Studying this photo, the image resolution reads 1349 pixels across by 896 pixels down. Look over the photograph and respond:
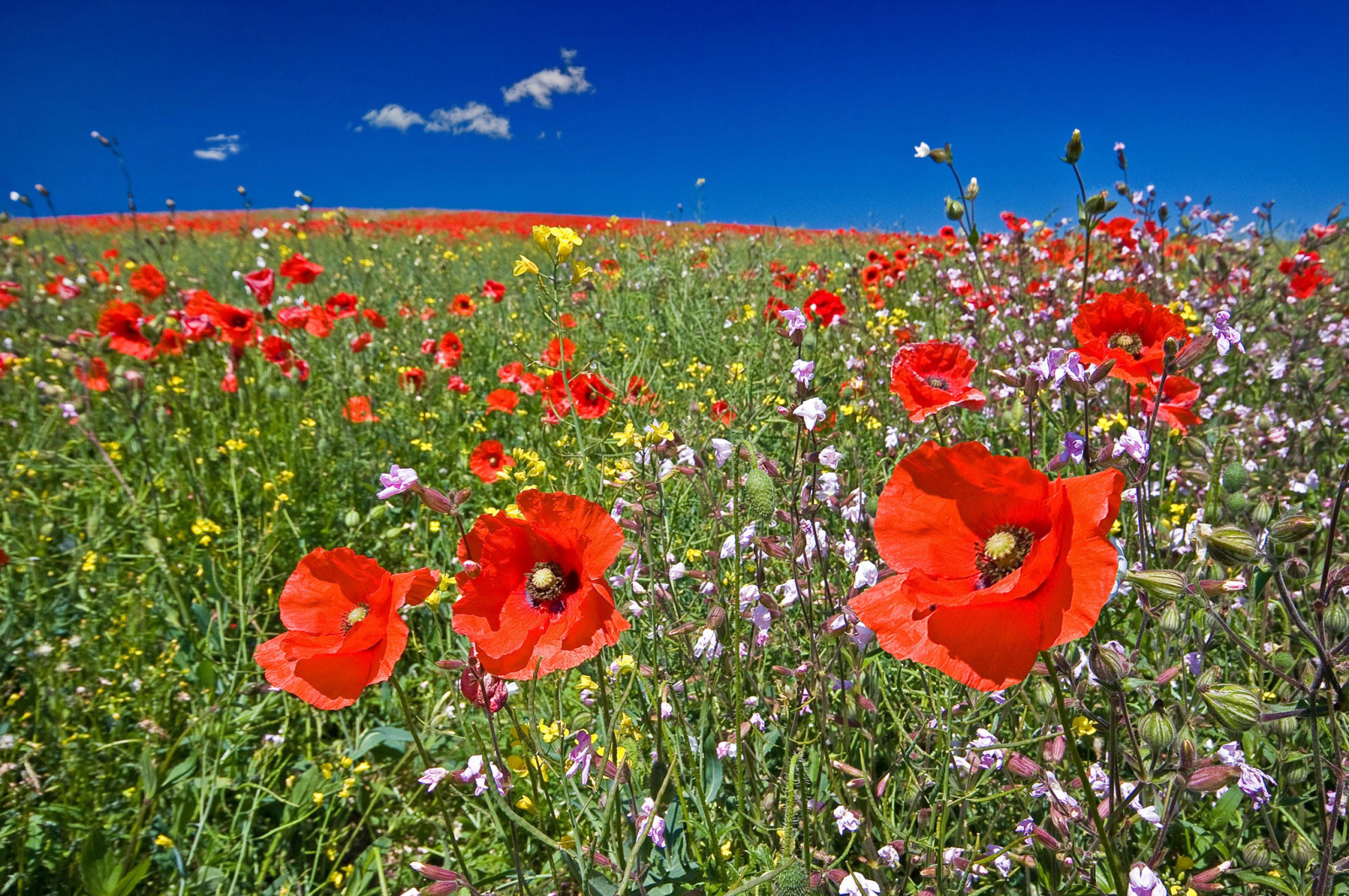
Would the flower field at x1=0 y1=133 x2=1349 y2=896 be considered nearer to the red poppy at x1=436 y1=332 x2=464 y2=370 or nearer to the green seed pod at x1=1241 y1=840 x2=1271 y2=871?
the green seed pod at x1=1241 y1=840 x2=1271 y2=871

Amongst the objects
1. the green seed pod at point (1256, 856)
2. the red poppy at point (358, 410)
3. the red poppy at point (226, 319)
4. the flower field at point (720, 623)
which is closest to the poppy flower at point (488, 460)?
the flower field at point (720, 623)

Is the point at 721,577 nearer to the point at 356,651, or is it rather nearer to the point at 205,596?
the point at 356,651

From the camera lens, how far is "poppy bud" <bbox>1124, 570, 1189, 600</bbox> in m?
0.81

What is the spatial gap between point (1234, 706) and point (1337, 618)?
0.75 ft

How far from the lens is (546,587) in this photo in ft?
3.89

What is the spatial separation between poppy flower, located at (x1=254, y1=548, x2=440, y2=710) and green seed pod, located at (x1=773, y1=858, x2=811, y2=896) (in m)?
0.63

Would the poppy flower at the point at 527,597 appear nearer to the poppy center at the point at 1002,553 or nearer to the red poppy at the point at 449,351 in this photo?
the poppy center at the point at 1002,553

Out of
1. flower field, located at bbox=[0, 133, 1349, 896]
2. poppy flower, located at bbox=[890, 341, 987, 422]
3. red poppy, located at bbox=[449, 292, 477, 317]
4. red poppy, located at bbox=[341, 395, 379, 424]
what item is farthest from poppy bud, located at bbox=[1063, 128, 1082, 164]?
red poppy, located at bbox=[449, 292, 477, 317]

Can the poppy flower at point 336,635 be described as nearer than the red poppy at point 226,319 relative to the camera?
Yes

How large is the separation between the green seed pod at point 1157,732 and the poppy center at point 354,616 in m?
1.26

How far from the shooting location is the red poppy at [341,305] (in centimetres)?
414

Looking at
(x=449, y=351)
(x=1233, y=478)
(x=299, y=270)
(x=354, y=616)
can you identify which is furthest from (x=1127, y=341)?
(x=299, y=270)

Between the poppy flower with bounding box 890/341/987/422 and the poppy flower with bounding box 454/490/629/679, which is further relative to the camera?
the poppy flower with bounding box 890/341/987/422

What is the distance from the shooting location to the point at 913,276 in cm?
595
